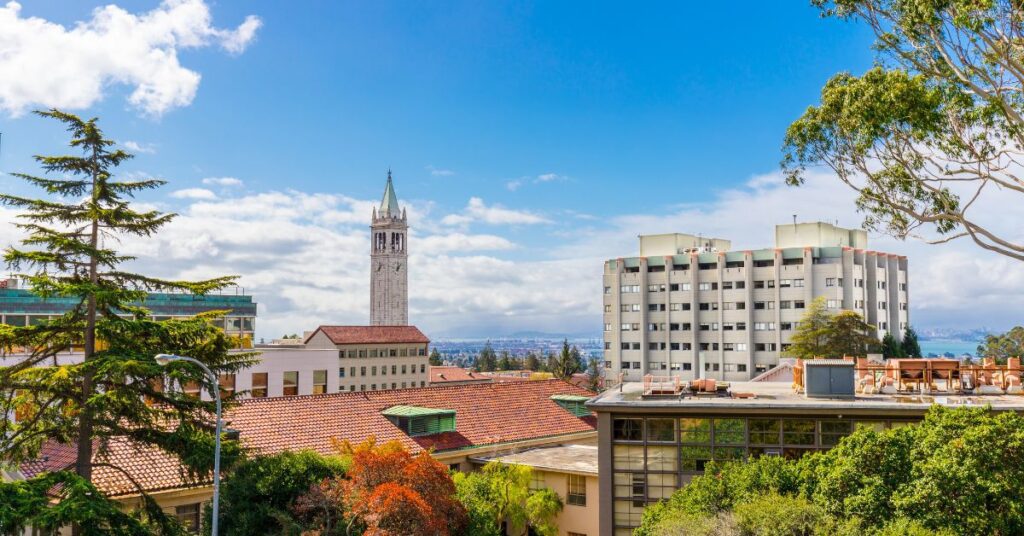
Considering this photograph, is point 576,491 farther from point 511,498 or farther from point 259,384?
point 259,384

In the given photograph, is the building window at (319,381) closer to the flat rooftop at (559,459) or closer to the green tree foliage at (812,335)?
the flat rooftop at (559,459)

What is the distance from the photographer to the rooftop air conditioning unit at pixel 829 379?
23547mm

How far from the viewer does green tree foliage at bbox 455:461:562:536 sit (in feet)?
88.8

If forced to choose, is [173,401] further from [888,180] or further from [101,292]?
[888,180]

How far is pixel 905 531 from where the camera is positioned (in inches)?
603

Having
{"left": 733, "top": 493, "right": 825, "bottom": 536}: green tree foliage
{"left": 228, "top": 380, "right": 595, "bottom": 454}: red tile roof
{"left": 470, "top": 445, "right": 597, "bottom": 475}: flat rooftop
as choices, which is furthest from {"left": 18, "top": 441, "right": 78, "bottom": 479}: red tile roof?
{"left": 733, "top": 493, "right": 825, "bottom": 536}: green tree foliage

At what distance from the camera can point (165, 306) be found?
4705 inches

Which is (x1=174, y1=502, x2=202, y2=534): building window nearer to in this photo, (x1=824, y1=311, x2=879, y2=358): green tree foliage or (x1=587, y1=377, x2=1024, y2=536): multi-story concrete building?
(x1=587, y1=377, x2=1024, y2=536): multi-story concrete building

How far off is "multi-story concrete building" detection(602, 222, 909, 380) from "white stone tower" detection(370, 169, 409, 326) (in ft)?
333

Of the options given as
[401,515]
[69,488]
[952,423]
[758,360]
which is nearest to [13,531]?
[69,488]

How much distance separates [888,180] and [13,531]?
28.4 m

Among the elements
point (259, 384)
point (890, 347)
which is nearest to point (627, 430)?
point (259, 384)

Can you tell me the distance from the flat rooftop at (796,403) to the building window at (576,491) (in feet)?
19.5

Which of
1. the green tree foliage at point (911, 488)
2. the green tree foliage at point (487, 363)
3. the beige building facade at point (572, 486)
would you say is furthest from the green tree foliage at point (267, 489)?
the green tree foliage at point (487, 363)
